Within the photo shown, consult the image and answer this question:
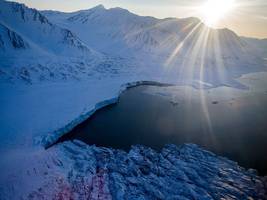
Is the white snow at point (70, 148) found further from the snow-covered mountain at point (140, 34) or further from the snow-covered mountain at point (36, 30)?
the snow-covered mountain at point (140, 34)

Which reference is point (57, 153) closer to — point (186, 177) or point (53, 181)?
point (53, 181)

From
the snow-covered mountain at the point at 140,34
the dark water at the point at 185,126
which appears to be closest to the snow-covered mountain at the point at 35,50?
the dark water at the point at 185,126

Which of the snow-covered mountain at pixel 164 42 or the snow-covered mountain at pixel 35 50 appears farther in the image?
the snow-covered mountain at pixel 164 42

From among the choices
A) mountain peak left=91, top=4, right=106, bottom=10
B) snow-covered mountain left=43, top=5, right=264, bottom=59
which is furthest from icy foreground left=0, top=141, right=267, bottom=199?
mountain peak left=91, top=4, right=106, bottom=10

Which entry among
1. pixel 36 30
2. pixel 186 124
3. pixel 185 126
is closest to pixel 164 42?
pixel 36 30

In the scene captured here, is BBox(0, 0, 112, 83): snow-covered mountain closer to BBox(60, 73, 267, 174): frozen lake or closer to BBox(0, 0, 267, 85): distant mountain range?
BBox(0, 0, 267, 85): distant mountain range

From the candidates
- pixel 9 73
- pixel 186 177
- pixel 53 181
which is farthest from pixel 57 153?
pixel 9 73

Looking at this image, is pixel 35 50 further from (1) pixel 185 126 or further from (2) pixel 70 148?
(1) pixel 185 126
